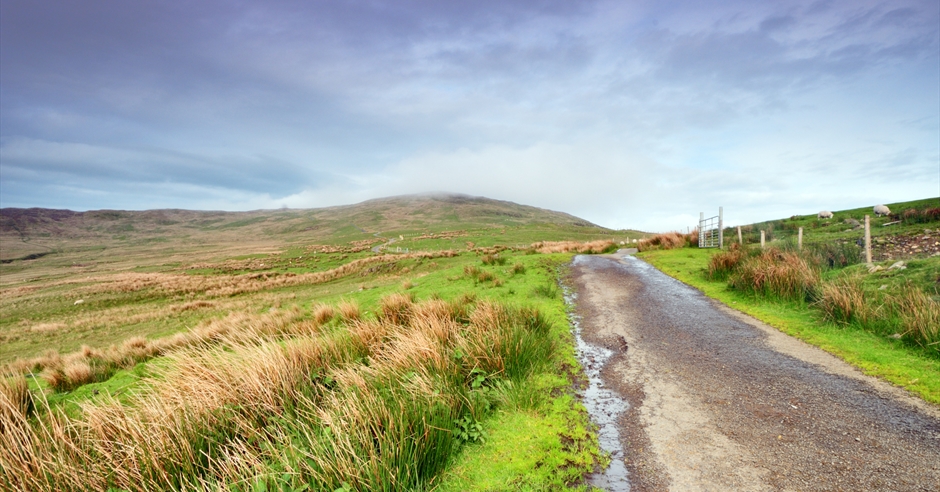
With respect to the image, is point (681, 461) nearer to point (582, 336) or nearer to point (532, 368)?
point (532, 368)

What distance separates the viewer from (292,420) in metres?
4.74

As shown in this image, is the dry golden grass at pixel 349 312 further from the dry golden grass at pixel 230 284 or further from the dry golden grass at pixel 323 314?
the dry golden grass at pixel 230 284

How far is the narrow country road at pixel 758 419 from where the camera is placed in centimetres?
393

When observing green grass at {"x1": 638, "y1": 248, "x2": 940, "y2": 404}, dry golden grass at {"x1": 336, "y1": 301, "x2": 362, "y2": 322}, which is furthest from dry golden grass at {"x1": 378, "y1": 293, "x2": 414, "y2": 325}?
green grass at {"x1": 638, "y1": 248, "x2": 940, "y2": 404}

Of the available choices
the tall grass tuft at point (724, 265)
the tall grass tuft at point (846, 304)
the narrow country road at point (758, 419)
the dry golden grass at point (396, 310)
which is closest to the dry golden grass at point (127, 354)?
the dry golden grass at point (396, 310)

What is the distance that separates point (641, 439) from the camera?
4840 millimetres

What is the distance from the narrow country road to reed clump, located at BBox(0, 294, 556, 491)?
2.06m

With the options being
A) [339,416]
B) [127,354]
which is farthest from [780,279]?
[127,354]

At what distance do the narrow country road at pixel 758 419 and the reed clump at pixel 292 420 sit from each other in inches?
81.1

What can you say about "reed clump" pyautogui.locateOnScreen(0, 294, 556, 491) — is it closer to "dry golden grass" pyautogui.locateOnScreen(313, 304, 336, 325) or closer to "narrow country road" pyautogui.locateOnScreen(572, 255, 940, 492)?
"narrow country road" pyautogui.locateOnScreen(572, 255, 940, 492)

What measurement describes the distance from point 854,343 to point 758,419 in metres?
4.51

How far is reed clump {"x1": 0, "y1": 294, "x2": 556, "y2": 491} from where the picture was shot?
12.0 feet

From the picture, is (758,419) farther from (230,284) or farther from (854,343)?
(230,284)

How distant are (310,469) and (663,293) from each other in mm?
13160
